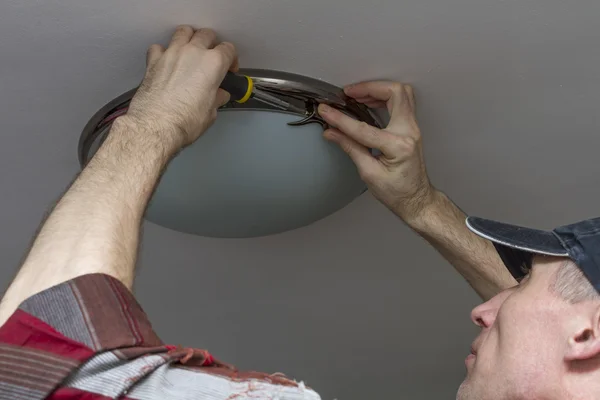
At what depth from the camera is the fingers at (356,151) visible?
1.17 metres

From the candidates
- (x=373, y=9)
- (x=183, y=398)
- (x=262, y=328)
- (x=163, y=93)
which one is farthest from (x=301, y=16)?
(x=262, y=328)

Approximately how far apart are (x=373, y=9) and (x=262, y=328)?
1149mm

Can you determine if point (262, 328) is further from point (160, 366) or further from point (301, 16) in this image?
point (160, 366)

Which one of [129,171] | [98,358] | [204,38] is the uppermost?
[204,38]

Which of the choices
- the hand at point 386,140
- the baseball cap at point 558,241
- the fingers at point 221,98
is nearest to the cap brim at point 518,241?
the baseball cap at point 558,241

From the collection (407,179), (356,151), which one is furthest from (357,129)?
(407,179)

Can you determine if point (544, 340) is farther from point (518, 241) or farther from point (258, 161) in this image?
point (258, 161)

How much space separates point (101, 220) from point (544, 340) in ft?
1.83

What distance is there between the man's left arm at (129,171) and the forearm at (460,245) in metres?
0.47

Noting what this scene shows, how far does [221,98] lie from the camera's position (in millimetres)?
1080

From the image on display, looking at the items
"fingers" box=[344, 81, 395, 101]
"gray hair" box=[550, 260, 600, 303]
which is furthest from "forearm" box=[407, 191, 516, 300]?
"gray hair" box=[550, 260, 600, 303]

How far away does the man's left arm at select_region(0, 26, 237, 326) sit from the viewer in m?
0.79

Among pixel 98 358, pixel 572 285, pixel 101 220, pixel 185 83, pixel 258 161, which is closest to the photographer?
pixel 98 358

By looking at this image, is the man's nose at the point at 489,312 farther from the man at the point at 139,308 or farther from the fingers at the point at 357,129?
the fingers at the point at 357,129
